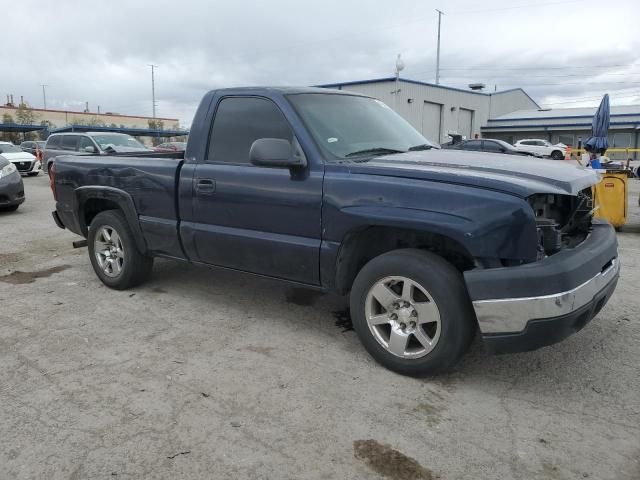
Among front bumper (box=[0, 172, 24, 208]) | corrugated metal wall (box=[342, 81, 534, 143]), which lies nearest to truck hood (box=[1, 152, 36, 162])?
front bumper (box=[0, 172, 24, 208])

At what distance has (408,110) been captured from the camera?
3412 cm

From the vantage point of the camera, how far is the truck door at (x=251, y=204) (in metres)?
3.65

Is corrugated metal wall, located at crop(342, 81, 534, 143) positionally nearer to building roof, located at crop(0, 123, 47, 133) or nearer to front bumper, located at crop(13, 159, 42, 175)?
front bumper, located at crop(13, 159, 42, 175)

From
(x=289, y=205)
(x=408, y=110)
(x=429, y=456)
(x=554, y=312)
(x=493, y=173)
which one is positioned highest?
(x=408, y=110)

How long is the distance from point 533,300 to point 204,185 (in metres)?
2.58

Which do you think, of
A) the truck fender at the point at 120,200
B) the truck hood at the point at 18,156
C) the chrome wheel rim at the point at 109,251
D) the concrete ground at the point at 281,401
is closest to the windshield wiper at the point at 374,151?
the concrete ground at the point at 281,401

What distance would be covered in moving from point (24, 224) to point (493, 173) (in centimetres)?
880

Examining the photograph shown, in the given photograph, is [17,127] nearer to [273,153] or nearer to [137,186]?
[137,186]

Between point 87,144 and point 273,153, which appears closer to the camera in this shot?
point 273,153

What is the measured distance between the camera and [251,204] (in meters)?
3.90

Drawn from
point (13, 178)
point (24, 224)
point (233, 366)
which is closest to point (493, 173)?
point (233, 366)

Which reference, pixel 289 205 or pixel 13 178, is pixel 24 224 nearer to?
pixel 13 178

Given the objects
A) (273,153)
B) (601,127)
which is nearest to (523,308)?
(273,153)

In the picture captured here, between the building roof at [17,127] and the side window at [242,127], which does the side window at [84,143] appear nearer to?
the side window at [242,127]
